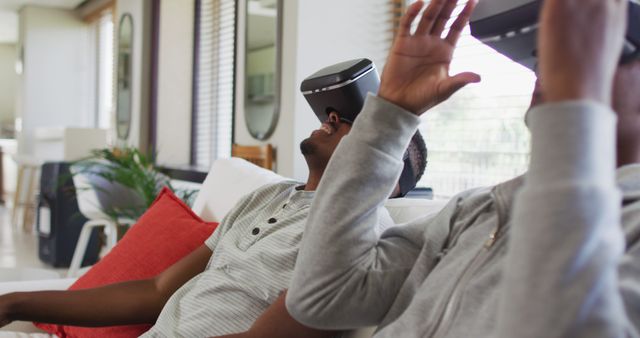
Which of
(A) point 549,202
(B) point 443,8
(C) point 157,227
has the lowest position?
(C) point 157,227

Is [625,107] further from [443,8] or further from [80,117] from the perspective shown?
[80,117]

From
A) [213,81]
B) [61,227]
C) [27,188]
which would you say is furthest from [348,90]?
[27,188]

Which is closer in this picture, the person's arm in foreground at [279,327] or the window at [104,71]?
the person's arm in foreground at [279,327]

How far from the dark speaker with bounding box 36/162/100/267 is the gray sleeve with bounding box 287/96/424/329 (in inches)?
165

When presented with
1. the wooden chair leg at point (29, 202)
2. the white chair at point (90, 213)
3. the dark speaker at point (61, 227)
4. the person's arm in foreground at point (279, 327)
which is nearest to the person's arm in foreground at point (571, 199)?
the person's arm in foreground at point (279, 327)

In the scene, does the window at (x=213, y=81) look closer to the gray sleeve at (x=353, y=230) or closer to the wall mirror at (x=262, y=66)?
the wall mirror at (x=262, y=66)

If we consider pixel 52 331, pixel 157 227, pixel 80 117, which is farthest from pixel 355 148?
pixel 80 117

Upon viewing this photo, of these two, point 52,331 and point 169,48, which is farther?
point 169,48

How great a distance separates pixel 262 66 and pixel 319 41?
0.49 m

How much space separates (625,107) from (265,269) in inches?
32.7

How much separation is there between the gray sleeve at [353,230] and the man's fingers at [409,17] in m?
0.11

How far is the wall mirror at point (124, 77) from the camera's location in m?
5.45

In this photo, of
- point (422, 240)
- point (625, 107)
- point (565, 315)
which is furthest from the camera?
point (422, 240)

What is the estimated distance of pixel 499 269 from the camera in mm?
824
